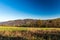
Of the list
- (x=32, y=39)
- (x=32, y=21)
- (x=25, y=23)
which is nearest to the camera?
(x=32, y=39)

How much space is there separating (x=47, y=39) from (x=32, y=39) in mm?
645

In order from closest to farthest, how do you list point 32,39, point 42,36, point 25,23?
point 32,39 → point 42,36 → point 25,23

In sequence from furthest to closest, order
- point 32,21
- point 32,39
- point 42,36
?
1. point 32,21
2. point 42,36
3. point 32,39

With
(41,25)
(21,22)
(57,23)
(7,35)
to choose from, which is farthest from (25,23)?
(7,35)

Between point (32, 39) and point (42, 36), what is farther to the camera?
point (42, 36)

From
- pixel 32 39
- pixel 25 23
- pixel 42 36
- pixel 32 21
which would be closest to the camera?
pixel 32 39

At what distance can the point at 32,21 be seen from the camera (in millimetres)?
10781

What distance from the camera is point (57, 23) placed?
1169 cm

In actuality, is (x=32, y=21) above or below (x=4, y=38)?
above

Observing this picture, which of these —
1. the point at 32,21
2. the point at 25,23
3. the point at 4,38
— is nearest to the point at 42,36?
the point at 4,38

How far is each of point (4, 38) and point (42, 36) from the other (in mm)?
1731

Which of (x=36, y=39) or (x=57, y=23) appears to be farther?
(x=57, y=23)

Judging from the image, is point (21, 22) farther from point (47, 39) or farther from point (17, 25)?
point (47, 39)

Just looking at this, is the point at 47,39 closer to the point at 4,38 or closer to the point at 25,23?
the point at 4,38
